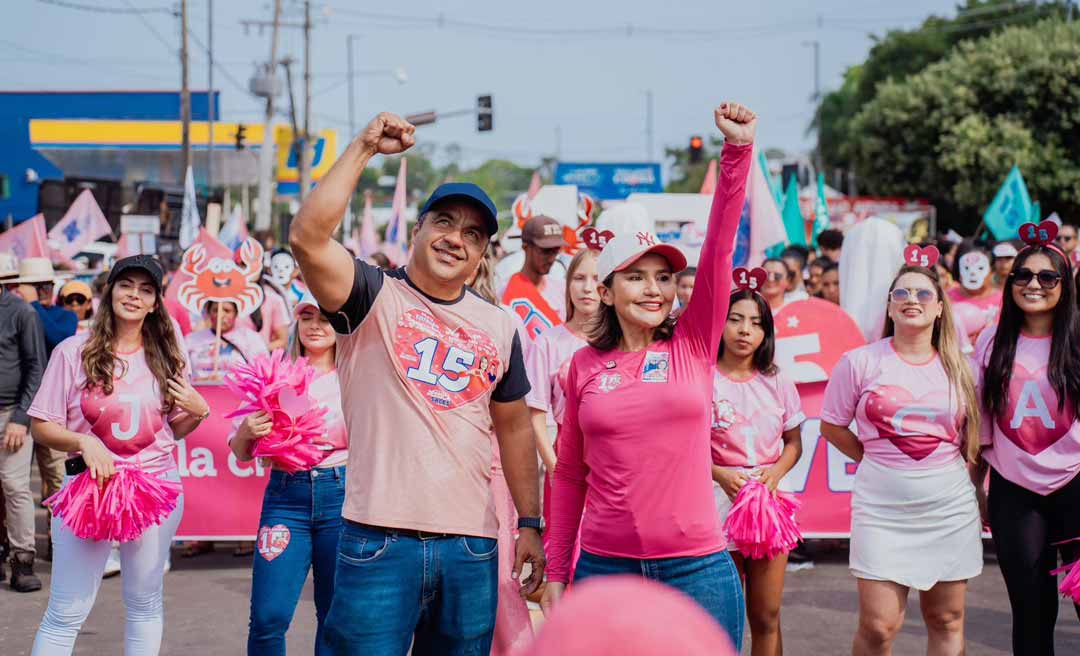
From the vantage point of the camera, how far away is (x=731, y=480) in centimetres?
543

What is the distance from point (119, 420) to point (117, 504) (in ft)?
1.39

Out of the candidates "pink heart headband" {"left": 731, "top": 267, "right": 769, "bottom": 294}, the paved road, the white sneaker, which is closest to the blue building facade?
the white sneaker

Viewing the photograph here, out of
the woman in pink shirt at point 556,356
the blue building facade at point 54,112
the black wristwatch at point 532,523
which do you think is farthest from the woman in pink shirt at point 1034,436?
the blue building facade at point 54,112

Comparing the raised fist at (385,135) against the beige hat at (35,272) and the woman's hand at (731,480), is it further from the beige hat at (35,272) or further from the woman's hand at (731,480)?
the beige hat at (35,272)

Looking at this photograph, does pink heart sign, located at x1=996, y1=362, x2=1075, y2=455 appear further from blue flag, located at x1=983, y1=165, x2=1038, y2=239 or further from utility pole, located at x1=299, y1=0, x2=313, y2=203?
utility pole, located at x1=299, y1=0, x2=313, y2=203

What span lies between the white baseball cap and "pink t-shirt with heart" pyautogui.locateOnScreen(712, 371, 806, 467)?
1.53 m

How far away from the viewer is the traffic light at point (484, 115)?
109ft

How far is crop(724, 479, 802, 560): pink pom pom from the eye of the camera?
17.1 feet

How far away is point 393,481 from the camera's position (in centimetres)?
352

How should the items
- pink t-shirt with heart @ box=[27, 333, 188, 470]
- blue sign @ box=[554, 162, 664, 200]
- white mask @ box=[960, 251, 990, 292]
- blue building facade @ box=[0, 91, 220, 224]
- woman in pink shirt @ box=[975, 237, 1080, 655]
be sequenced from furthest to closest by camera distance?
blue building facade @ box=[0, 91, 220, 224], blue sign @ box=[554, 162, 664, 200], white mask @ box=[960, 251, 990, 292], pink t-shirt with heart @ box=[27, 333, 188, 470], woman in pink shirt @ box=[975, 237, 1080, 655]

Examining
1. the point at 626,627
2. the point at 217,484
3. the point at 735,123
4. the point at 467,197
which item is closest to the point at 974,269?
the point at 217,484

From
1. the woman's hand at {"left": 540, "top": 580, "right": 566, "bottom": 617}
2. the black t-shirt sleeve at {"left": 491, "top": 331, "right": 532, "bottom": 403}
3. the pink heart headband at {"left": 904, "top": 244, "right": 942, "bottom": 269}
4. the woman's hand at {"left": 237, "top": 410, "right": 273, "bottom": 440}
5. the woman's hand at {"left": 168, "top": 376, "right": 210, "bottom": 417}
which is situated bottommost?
the woman's hand at {"left": 540, "top": 580, "right": 566, "bottom": 617}

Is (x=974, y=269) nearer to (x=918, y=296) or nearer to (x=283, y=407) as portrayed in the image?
(x=918, y=296)

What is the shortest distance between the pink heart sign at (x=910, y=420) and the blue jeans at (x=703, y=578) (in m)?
1.64
